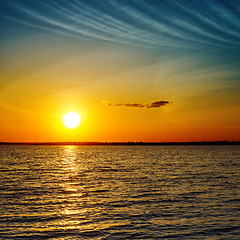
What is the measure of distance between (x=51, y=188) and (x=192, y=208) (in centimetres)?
2071

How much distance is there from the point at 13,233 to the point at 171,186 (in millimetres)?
26002

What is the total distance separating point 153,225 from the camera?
23234 millimetres

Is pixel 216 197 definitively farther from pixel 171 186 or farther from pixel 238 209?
pixel 171 186

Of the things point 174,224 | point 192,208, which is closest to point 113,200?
point 192,208

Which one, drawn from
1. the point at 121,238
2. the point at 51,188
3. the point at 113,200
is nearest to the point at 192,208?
the point at 113,200

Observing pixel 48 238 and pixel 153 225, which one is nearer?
pixel 48 238

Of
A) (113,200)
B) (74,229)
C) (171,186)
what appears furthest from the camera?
(171,186)

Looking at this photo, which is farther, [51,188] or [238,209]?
[51,188]

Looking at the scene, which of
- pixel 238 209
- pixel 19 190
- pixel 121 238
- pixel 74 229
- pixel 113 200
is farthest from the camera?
pixel 19 190

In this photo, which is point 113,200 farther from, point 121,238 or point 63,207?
point 121,238

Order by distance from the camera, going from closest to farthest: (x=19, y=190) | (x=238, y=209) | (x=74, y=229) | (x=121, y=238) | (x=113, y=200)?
(x=121, y=238) < (x=74, y=229) < (x=238, y=209) < (x=113, y=200) < (x=19, y=190)

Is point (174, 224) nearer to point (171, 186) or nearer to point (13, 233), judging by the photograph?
point (13, 233)

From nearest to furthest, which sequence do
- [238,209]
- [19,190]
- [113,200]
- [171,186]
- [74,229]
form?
[74,229], [238,209], [113,200], [19,190], [171,186]

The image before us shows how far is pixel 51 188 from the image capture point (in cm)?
4228
